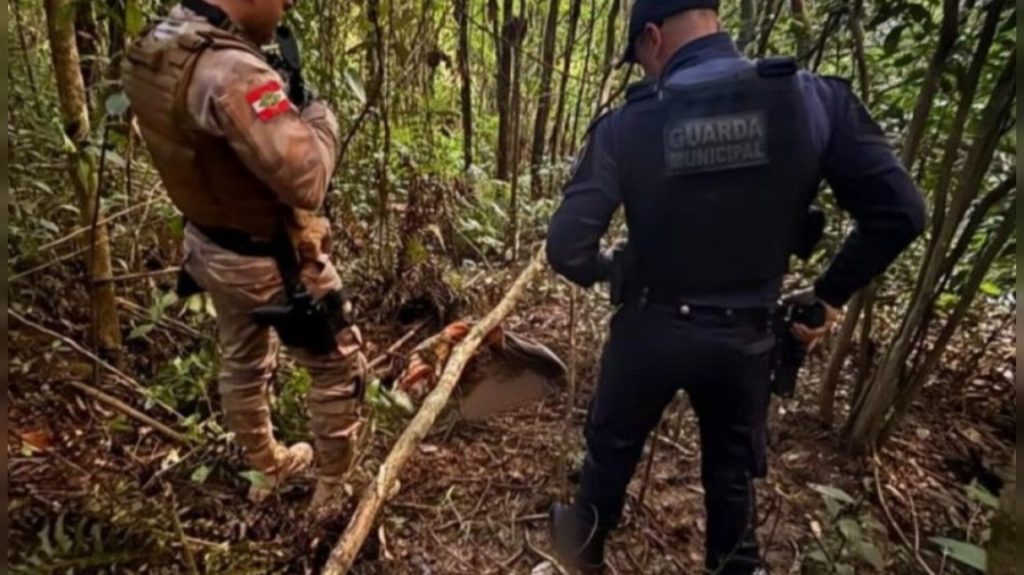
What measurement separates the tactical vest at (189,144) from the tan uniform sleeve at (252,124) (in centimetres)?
5

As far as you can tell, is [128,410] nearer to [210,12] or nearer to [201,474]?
[201,474]

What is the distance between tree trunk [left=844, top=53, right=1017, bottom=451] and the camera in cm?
235

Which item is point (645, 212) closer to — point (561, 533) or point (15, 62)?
point (561, 533)

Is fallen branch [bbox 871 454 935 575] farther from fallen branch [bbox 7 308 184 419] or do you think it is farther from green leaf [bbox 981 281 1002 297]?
fallen branch [bbox 7 308 184 419]

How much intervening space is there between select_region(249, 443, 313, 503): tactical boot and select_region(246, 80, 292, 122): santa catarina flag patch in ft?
4.11

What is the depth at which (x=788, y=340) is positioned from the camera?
215 centimetres

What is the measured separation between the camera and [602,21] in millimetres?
7207

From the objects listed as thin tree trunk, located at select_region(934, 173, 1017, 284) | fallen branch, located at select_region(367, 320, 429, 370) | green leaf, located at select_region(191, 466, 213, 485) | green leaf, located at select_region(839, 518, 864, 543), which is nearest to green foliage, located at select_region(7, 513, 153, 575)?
green leaf, located at select_region(191, 466, 213, 485)

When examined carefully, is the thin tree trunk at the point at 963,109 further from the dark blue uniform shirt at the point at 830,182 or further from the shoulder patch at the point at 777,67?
the shoulder patch at the point at 777,67

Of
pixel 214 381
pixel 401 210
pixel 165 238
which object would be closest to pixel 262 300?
pixel 214 381

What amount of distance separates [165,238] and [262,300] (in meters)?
1.61

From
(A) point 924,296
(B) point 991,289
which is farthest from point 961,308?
(B) point 991,289

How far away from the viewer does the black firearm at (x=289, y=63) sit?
7.54 ft

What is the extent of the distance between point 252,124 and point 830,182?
1.63 metres
